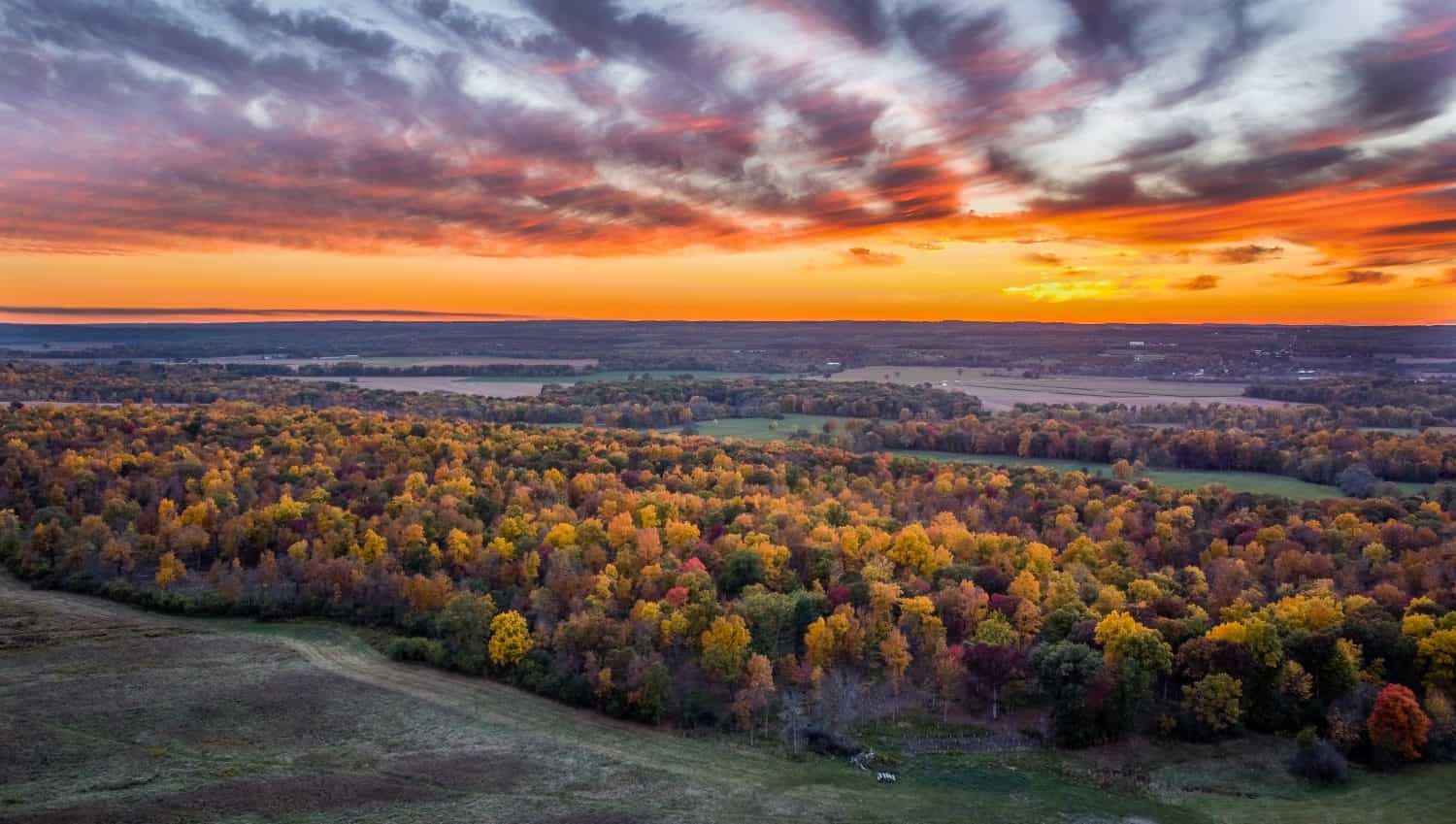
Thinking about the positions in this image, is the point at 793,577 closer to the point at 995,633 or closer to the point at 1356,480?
the point at 995,633

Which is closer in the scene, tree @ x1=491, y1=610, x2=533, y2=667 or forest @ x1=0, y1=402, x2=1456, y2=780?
forest @ x1=0, y1=402, x2=1456, y2=780

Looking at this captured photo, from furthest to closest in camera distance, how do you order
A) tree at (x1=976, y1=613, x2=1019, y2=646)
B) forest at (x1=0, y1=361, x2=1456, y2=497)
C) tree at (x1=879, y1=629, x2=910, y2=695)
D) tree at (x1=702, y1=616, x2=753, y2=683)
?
1. forest at (x1=0, y1=361, x2=1456, y2=497)
2. tree at (x1=976, y1=613, x2=1019, y2=646)
3. tree at (x1=879, y1=629, x2=910, y2=695)
4. tree at (x1=702, y1=616, x2=753, y2=683)

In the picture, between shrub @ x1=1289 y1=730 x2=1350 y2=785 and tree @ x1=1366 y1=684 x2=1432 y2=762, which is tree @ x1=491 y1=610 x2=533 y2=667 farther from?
tree @ x1=1366 y1=684 x2=1432 y2=762

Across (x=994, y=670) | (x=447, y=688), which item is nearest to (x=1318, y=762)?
(x=994, y=670)

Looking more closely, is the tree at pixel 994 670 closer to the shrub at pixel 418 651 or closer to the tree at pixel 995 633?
the tree at pixel 995 633

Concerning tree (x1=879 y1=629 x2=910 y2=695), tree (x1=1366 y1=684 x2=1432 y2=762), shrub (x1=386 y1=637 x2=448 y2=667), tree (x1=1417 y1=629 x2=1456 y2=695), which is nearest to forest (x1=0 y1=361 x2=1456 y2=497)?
tree (x1=1417 y1=629 x2=1456 y2=695)
